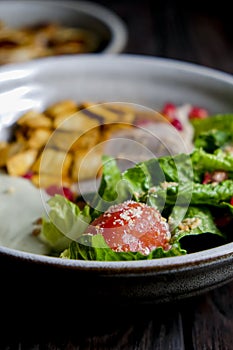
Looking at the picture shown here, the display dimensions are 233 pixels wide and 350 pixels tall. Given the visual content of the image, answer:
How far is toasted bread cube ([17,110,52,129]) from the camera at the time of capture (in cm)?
149

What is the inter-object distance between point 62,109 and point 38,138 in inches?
5.4

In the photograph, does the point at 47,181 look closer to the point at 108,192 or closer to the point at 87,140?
the point at 87,140

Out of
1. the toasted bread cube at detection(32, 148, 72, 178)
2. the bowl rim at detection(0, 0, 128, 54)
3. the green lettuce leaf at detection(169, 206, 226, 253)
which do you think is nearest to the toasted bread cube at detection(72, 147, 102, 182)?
the toasted bread cube at detection(32, 148, 72, 178)

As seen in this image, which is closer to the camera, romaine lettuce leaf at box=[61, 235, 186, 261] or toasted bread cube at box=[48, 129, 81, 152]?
romaine lettuce leaf at box=[61, 235, 186, 261]

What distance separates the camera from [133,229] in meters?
0.98

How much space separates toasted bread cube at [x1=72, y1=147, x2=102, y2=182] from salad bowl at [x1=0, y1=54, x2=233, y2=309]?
4.5 inches

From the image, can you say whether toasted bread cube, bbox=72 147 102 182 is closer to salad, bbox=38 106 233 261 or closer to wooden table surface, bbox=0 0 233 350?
salad, bbox=38 106 233 261

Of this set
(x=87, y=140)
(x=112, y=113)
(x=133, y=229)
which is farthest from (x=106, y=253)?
(x=112, y=113)

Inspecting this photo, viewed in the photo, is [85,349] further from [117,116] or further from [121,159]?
[117,116]

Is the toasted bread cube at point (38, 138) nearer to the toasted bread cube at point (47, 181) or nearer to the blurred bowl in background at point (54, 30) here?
the toasted bread cube at point (47, 181)

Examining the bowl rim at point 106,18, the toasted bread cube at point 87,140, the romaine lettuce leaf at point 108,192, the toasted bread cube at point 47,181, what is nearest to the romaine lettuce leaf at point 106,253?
the romaine lettuce leaf at point 108,192

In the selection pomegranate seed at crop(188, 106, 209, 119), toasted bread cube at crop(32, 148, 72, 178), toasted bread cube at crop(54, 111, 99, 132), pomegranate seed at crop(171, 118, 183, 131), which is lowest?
toasted bread cube at crop(32, 148, 72, 178)

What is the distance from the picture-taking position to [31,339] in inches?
39.2

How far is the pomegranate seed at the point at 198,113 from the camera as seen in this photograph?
5.00 ft
